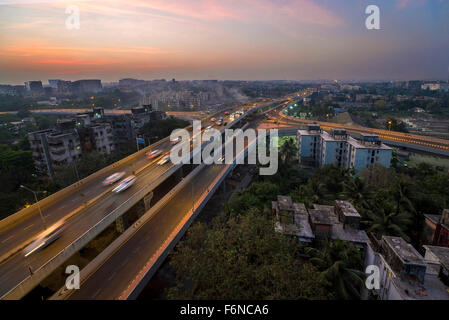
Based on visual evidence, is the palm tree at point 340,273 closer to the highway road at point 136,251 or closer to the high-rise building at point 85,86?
the highway road at point 136,251

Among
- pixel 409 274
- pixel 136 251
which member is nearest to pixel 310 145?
pixel 409 274

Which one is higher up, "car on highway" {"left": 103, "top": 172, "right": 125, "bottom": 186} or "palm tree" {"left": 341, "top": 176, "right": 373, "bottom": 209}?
"car on highway" {"left": 103, "top": 172, "right": 125, "bottom": 186}

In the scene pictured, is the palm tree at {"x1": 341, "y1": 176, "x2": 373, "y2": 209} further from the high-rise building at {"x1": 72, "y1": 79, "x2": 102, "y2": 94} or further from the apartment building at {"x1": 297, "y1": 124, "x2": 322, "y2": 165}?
the high-rise building at {"x1": 72, "y1": 79, "x2": 102, "y2": 94}

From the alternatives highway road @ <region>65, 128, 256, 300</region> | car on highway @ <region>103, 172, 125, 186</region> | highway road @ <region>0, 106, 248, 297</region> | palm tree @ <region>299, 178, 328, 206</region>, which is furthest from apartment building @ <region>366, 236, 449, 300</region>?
car on highway @ <region>103, 172, 125, 186</region>

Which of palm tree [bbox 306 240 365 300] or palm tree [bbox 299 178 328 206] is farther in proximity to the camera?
palm tree [bbox 299 178 328 206]
